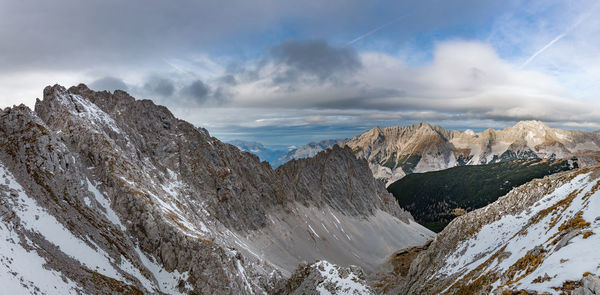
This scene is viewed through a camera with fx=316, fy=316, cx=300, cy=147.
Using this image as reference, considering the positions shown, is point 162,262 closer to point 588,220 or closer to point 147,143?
point 147,143

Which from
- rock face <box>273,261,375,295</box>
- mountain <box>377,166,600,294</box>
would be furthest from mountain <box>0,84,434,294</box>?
mountain <box>377,166,600,294</box>

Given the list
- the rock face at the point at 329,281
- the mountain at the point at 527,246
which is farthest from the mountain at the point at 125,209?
the mountain at the point at 527,246

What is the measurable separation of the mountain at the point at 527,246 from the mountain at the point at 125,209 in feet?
68.0

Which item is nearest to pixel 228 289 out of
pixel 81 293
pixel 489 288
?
pixel 81 293

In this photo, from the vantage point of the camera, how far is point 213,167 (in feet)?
453

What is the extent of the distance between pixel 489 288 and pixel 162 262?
70.6 meters

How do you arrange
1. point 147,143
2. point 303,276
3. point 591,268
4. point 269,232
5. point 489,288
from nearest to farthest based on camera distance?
point 591,268 < point 489,288 < point 303,276 < point 147,143 < point 269,232

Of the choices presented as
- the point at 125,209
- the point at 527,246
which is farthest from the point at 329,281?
the point at 125,209

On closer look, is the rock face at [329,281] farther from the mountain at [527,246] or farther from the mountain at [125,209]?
the mountain at [527,246]

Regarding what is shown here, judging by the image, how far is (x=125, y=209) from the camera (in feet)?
262

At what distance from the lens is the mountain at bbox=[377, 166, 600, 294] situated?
2047 cm

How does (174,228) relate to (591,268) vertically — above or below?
below

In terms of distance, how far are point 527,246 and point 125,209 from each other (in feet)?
271

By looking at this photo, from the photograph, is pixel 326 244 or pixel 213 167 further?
pixel 326 244
